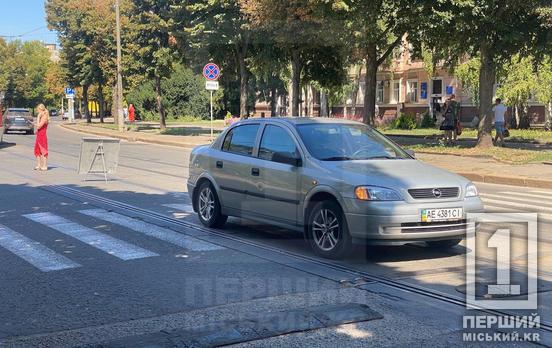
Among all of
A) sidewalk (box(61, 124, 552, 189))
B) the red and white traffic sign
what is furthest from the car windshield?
the red and white traffic sign

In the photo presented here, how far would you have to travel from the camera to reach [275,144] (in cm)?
837

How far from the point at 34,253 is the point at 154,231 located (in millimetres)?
1791

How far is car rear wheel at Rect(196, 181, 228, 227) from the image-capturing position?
30.3 ft

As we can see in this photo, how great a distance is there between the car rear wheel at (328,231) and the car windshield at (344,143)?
0.67 metres

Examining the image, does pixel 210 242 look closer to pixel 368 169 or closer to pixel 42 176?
pixel 368 169

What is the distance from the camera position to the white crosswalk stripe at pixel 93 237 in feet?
25.3

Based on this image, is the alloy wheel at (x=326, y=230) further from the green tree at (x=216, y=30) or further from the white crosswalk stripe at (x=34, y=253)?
the green tree at (x=216, y=30)

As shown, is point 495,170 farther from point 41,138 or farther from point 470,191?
point 41,138

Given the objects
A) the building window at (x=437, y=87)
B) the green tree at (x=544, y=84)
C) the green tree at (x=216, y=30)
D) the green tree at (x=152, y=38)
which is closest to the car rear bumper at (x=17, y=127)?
the green tree at (x=152, y=38)

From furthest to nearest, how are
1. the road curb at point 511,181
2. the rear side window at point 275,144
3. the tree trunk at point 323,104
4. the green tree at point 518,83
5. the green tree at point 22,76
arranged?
the green tree at point 22,76
the tree trunk at point 323,104
the green tree at point 518,83
the road curb at point 511,181
the rear side window at point 275,144

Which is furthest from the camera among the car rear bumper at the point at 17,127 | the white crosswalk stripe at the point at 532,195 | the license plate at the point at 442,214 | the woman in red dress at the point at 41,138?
the car rear bumper at the point at 17,127

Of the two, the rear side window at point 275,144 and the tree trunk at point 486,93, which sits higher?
the tree trunk at point 486,93

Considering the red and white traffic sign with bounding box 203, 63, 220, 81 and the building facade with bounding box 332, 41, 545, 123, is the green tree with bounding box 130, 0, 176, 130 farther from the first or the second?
the building facade with bounding box 332, 41, 545, 123

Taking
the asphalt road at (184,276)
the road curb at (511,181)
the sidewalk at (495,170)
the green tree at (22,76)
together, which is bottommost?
the asphalt road at (184,276)
